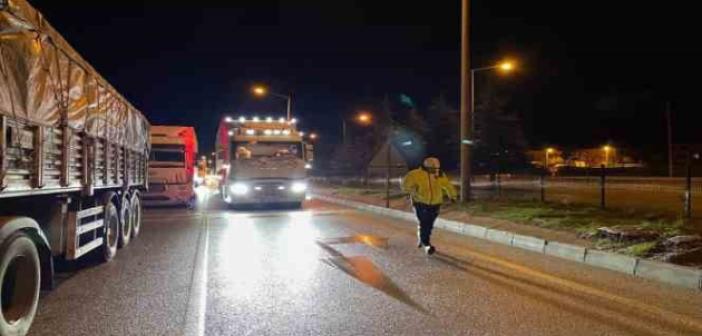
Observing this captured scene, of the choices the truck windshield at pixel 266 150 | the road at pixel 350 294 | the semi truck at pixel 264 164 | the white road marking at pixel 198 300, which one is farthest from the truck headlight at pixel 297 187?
the white road marking at pixel 198 300

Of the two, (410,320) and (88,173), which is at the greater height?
(88,173)

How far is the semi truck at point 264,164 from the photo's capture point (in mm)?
20000

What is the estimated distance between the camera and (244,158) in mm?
20109

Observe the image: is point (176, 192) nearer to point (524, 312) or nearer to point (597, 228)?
point (597, 228)

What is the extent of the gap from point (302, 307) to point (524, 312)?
228 centimetres

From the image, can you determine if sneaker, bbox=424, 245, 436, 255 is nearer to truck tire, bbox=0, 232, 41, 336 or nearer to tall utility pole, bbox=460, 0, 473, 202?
truck tire, bbox=0, 232, 41, 336

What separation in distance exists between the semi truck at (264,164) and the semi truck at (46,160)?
951 cm

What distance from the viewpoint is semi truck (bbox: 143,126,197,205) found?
790 inches

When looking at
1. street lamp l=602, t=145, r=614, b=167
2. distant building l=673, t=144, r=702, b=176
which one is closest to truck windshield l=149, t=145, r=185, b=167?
distant building l=673, t=144, r=702, b=176

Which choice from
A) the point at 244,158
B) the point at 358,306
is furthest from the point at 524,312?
the point at 244,158

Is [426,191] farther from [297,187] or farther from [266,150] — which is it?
[266,150]

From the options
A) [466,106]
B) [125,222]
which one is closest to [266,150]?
[466,106]

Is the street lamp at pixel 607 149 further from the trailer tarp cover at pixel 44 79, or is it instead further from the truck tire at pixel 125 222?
the trailer tarp cover at pixel 44 79

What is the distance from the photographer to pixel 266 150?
→ 2039cm
